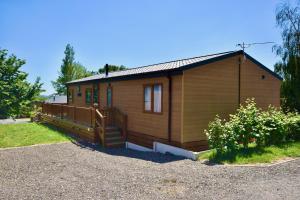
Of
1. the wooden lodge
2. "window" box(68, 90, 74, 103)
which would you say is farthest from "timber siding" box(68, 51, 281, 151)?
"window" box(68, 90, 74, 103)

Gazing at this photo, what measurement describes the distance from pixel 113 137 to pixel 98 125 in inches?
40.6

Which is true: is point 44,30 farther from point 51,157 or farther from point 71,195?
point 71,195

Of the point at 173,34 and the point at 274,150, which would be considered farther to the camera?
the point at 173,34

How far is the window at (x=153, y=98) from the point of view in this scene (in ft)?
37.3

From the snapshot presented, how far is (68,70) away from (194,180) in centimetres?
5022

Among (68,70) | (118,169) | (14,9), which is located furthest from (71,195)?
(68,70)

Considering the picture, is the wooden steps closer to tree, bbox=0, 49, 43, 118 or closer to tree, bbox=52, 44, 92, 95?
tree, bbox=0, 49, 43, 118

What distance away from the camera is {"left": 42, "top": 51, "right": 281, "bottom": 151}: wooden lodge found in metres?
10.5

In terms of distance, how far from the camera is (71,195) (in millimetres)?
5742

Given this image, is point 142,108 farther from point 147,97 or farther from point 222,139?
point 222,139

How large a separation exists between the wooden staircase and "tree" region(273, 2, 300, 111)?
1146 cm

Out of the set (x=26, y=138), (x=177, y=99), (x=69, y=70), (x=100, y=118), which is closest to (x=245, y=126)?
(x=177, y=99)

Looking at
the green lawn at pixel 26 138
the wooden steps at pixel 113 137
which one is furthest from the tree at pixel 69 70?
the wooden steps at pixel 113 137

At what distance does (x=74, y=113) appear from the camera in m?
15.9
